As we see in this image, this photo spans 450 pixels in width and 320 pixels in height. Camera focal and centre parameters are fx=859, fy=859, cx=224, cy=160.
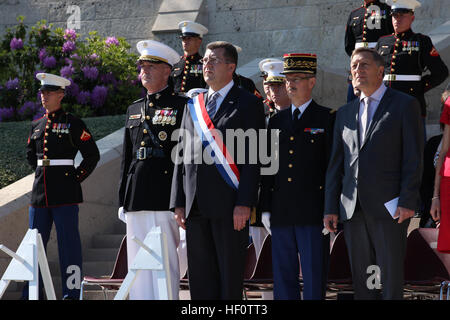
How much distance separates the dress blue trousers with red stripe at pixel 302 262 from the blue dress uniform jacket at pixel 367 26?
3871 mm

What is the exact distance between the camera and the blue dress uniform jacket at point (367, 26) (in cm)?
893

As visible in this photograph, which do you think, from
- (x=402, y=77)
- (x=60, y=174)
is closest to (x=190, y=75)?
(x=60, y=174)

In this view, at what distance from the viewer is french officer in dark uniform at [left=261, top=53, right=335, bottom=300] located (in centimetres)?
554

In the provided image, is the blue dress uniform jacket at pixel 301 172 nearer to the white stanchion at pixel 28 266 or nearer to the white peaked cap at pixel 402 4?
the white stanchion at pixel 28 266

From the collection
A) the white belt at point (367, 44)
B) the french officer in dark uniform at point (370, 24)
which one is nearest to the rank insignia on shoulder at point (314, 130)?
the french officer in dark uniform at point (370, 24)

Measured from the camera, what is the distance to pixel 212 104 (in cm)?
584

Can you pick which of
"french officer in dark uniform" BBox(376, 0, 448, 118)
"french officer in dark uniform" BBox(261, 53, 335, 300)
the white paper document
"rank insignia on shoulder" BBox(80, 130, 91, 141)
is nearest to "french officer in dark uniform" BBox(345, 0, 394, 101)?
"french officer in dark uniform" BBox(376, 0, 448, 118)

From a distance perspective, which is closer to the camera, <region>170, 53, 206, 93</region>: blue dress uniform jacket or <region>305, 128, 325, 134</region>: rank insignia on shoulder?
<region>305, 128, 325, 134</region>: rank insignia on shoulder

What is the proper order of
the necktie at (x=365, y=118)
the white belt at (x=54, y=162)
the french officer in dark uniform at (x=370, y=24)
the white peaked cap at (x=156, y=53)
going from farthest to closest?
the french officer in dark uniform at (x=370, y=24) < the white belt at (x=54, y=162) < the white peaked cap at (x=156, y=53) < the necktie at (x=365, y=118)

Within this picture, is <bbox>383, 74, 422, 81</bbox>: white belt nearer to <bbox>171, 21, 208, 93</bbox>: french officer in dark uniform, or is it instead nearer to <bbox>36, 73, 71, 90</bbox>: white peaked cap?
<bbox>171, 21, 208, 93</bbox>: french officer in dark uniform

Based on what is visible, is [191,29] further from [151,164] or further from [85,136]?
[151,164]

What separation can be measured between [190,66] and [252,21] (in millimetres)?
5314

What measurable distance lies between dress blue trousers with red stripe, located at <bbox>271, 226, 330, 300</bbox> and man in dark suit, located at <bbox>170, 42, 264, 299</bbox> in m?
0.24
